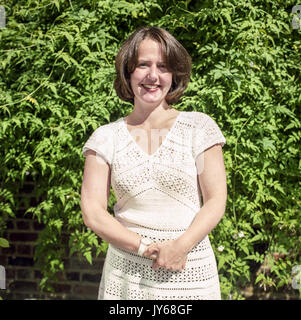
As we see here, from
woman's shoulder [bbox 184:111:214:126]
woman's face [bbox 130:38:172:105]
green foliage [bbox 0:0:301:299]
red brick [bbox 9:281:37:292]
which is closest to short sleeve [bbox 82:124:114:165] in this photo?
woman's face [bbox 130:38:172:105]

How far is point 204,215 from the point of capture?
63.7 inches

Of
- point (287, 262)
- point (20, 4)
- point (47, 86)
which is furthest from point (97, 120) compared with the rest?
point (287, 262)

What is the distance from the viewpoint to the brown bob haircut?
167 cm

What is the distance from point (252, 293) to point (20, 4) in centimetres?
294

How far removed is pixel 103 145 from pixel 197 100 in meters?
1.31

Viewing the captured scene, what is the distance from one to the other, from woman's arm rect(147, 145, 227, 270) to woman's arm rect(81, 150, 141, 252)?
11cm

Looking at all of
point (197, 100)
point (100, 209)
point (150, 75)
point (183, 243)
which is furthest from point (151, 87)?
point (197, 100)

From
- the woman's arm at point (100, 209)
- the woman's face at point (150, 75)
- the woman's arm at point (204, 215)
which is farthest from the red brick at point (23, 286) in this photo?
the woman's face at point (150, 75)

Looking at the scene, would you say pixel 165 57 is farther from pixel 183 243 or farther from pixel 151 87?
pixel 183 243

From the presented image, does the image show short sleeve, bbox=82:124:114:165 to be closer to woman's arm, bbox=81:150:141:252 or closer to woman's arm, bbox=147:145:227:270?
woman's arm, bbox=81:150:141:252

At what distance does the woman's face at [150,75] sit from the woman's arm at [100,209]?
0.33 meters

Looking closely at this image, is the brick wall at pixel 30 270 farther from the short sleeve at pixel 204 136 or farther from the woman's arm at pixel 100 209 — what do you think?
the short sleeve at pixel 204 136

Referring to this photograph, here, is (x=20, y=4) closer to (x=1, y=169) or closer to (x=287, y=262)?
(x=1, y=169)
